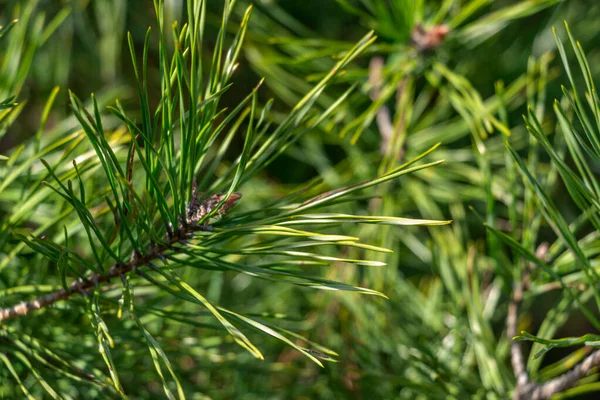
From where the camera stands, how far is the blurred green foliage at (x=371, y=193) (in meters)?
0.47

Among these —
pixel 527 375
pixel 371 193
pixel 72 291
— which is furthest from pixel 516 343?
pixel 72 291

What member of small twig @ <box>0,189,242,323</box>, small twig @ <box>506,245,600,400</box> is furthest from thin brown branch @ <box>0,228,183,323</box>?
small twig @ <box>506,245,600,400</box>

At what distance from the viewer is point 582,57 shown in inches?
13.9

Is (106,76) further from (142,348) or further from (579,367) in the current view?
(579,367)

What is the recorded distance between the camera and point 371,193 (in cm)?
70

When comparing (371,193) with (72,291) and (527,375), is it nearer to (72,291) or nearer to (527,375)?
(527,375)

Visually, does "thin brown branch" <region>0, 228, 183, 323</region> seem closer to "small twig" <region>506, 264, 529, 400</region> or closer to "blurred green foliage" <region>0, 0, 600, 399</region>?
"blurred green foliage" <region>0, 0, 600, 399</region>

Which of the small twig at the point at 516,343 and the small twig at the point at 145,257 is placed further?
the small twig at the point at 516,343

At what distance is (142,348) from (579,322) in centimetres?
93

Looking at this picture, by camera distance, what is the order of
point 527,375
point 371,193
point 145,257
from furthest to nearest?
1. point 371,193
2. point 527,375
3. point 145,257

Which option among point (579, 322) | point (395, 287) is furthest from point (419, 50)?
point (579, 322)

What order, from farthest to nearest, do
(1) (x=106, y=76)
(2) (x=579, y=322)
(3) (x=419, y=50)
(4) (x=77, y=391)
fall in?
1. (2) (x=579, y=322)
2. (1) (x=106, y=76)
3. (3) (x=419, y=50)
4. (4) (x=77, y=391)

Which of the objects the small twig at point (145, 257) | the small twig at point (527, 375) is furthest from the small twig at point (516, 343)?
the small twig at point (145, 257)

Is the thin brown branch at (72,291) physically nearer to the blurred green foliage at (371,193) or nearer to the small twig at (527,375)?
the blurred green foliage at (371,193)
